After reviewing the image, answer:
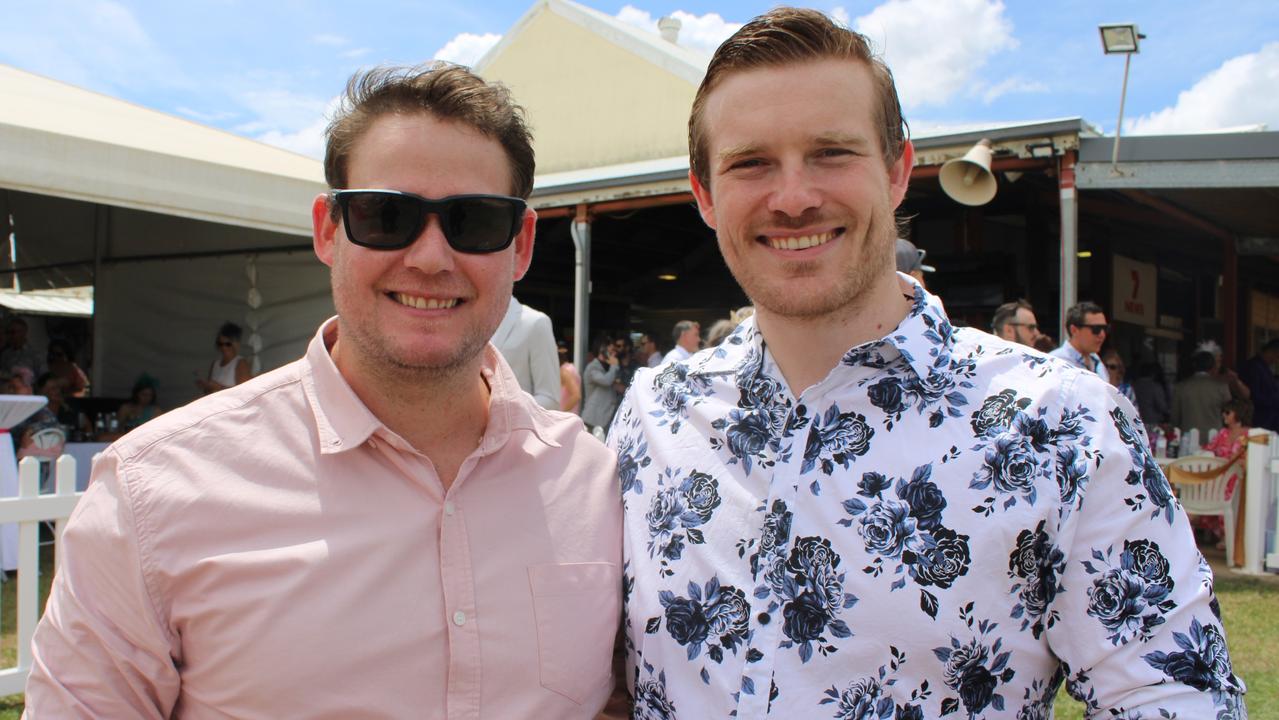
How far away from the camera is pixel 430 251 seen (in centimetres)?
152

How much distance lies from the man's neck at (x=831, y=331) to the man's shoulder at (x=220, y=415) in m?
0.85

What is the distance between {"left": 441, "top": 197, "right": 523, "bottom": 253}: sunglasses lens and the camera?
155 cm

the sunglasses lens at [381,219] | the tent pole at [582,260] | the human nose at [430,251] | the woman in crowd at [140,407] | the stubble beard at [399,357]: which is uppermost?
the tent pole at [582,260]

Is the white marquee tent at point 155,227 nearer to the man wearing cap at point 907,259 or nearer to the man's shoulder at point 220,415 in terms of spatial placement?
the man wearing cap at point 907,259

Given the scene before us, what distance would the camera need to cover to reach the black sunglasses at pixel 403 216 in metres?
1.52

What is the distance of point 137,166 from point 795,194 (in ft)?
17.9

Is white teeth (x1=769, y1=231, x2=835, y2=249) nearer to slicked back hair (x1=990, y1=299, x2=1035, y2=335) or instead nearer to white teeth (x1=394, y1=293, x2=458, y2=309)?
white teeth (x1=394, y1=293, x2=458, y2=309)

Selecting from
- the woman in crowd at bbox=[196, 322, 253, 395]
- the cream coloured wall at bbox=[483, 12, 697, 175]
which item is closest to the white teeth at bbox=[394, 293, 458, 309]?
the woman in crowd at bbox=[196, 322, 253, 395]

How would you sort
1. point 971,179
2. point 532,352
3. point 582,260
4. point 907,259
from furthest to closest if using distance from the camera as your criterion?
1. point 582,260
2. point 971,179
3. point 532,352
4. point 907,259

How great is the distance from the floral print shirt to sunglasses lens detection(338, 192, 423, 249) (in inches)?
27.6

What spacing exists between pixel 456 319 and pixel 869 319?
724 millimetres

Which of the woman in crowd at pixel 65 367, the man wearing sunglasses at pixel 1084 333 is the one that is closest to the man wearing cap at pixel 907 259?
the man wearing sunglasses at pixel 1084 333

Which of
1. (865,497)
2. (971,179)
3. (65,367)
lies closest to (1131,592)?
(865,497)

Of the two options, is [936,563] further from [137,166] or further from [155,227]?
[155,227]
